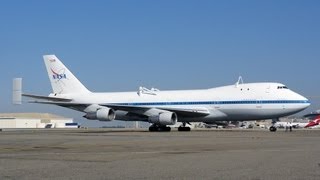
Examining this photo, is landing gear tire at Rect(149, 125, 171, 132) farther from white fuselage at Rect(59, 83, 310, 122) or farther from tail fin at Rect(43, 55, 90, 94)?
tail fin at Rect(43, 55, 90, 94)

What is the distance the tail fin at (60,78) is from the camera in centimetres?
6303

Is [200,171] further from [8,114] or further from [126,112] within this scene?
[8,114]

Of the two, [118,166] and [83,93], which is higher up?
[83,93]

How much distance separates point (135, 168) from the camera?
45.9 feet

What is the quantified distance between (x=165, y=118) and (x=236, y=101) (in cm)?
740

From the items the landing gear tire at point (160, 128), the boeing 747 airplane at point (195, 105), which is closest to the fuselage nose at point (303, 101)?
the boeing 747 airplane at point (195, 105)

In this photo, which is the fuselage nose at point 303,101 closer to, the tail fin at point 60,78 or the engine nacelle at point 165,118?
→ the engine nacelle at point 165,118

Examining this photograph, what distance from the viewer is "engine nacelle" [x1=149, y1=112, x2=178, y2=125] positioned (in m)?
51.5

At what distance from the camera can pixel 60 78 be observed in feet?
207

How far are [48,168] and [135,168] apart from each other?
2.41 meters

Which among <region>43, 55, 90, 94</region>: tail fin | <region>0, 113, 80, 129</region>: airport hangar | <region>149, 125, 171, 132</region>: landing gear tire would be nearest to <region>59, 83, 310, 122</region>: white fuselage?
<region>149, 125, 171, 132</region>: landing gear tire

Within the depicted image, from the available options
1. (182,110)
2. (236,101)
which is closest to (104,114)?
(182,110)

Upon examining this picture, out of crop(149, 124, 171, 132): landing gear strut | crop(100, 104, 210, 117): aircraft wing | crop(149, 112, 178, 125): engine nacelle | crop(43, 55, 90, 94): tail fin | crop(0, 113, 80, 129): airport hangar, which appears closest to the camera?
crop(149, 112, 178, 125): engine nacelle

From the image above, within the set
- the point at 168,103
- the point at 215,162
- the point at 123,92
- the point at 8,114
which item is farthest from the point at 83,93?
the point at 8,114
